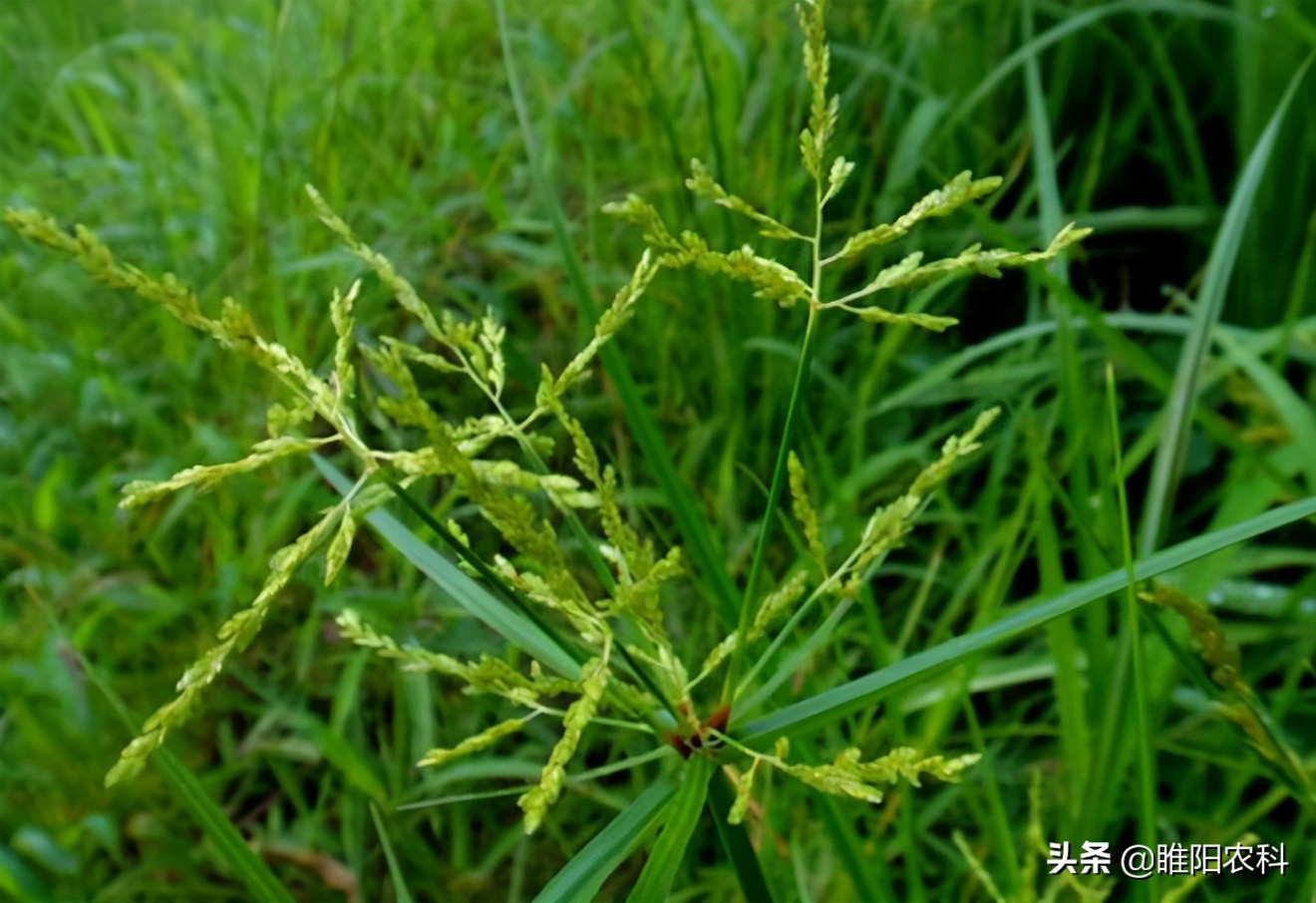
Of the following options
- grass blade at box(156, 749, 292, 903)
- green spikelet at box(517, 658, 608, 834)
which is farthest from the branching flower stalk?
grass blade at box(156, 749, 292, 903)

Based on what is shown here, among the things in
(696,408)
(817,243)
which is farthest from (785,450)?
(696,408)

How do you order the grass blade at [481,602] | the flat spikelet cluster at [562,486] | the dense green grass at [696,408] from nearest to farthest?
the flat spikelet cluster at [562,486] < the grass blade at [481,602] < the dense green grass at [696,408]

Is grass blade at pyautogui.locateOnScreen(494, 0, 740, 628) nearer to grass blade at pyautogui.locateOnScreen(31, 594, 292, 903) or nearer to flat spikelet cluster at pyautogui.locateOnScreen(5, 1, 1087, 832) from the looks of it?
flat spikelet cluster at pyautogui.locateOnScreen(5, 1, 1087, 832)

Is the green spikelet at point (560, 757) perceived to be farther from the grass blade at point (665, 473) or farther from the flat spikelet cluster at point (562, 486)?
the grass blade at point (665, 473)

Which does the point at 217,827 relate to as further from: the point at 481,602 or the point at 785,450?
the point at 785,450

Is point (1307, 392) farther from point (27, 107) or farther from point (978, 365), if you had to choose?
point (27, 107)

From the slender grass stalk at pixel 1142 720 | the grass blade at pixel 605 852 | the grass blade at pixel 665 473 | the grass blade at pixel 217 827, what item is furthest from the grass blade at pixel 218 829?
the slender grass stalk at pixel 1142 720

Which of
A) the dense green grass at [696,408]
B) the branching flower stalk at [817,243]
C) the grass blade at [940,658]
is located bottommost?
the dense green grass at [696,408]

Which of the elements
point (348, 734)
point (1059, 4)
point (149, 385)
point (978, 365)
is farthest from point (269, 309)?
point (1059, 4)

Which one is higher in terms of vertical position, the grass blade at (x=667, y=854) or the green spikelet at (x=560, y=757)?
the green spikelet at (x=560, y=757)
